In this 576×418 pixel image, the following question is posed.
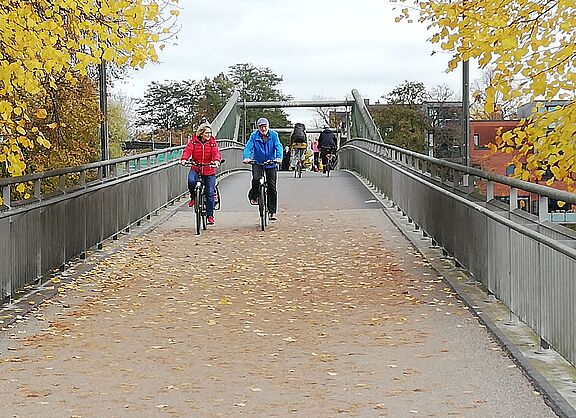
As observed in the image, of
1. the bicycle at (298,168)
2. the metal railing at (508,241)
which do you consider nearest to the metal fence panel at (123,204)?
the metal railing at (508,241)

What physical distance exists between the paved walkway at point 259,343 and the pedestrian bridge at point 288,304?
0.9 inches

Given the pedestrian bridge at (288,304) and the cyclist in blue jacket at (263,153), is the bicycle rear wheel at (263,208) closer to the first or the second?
the pedestrian bridge at (288,304)

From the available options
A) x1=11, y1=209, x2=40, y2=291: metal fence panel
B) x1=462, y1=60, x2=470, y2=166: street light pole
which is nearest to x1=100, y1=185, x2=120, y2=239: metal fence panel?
x1=11, y1=209, x2=40, y2=291: metal fence panel

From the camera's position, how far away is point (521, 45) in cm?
1071

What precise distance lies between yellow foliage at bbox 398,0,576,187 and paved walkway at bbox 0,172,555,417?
2003 mm

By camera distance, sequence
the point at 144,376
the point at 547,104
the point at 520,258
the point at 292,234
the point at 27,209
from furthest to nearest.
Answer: the point at 292,234, the point at 547,104, the point at 27,209, the point at 520,258, the point at 144,376

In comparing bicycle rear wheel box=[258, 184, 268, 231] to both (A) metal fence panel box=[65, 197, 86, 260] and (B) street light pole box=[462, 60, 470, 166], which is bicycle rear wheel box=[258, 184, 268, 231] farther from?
(A) metal fence panel box=[65, 197, 86, 260]

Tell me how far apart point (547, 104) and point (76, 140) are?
30141 mm

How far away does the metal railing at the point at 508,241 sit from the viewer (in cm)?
654

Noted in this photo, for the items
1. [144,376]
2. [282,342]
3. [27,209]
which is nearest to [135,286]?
[27,209]

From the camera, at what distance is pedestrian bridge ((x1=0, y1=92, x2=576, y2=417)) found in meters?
6.46

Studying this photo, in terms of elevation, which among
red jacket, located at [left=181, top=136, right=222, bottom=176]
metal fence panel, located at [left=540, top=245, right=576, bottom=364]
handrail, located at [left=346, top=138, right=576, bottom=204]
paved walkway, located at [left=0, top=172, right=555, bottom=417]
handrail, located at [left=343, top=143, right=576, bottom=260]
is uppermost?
red jacket, located at [left=181, top=136, right=222, bottom=176]

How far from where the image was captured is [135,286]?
1128 cm

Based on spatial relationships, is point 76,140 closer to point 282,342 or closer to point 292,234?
point 292,234
